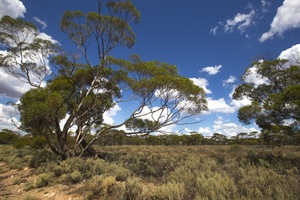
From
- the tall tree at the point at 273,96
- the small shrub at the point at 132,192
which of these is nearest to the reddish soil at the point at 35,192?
the small shrub at the point at 132,192

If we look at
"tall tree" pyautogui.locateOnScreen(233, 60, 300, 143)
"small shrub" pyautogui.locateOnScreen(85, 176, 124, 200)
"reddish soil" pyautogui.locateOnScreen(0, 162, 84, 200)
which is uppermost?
"tall tree" pyautogui.locateOnScreen(233, 60, 300, 143)

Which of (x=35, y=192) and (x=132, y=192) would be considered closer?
A: (x=132, y=192)

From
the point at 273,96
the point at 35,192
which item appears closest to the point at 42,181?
the point at 35,192

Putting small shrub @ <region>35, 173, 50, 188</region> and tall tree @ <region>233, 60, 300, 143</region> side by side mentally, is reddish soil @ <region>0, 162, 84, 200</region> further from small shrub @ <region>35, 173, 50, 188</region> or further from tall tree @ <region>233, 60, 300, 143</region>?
tall tree @ <region>233, 60, 300, 143</region>

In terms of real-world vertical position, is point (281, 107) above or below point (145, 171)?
above

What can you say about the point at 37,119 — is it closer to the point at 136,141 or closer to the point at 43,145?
the point at 43,145

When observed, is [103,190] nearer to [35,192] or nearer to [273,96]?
[35,192]

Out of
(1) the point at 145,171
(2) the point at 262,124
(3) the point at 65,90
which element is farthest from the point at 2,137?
(2) the point at 262,124

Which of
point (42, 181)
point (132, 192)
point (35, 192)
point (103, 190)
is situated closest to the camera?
point (132, 192)

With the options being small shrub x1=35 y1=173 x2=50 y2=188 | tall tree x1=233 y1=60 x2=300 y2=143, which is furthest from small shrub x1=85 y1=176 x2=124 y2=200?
tall tree x1=233 y1=60 x2=300 y2=143

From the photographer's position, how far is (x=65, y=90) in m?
17.9

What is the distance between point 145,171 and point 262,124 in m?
11.1

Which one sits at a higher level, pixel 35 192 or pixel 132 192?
pixel 132 192

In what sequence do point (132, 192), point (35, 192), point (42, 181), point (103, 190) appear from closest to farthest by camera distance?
point (132, 192), point (103, 190), point (35, 192), point (42, 181)
